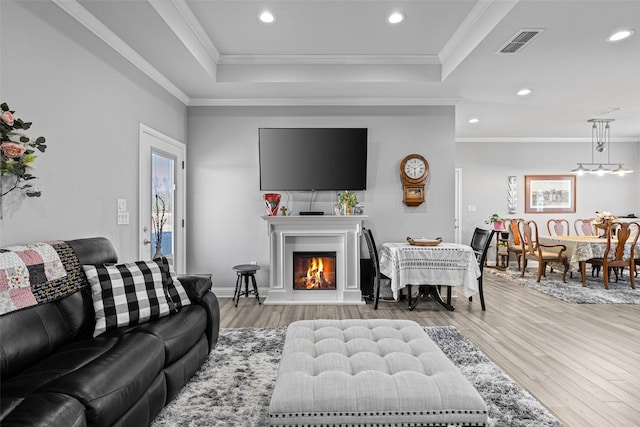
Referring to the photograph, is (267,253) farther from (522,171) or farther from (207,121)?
(522,171)

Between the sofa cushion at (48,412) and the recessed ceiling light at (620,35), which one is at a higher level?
the recessed ceiling light at (620,35)

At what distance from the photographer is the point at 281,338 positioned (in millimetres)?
3285

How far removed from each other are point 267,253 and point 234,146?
58.2 inches

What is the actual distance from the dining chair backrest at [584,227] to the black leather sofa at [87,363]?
7882 mm

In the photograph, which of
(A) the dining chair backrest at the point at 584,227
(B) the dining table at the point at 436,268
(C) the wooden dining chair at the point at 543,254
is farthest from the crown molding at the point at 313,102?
(A) the dining chair backrest at the point at 584,227

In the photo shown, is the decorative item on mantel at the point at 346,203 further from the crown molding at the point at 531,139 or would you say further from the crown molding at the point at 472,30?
the crown molding at the point at 531,139

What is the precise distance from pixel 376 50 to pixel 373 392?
136 inches

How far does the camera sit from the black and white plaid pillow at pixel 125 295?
213 cm

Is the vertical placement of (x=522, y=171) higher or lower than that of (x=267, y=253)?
higher

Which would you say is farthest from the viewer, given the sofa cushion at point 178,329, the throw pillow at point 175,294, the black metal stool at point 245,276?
the black metal stool at point 245,276

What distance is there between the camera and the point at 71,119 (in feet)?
8.59

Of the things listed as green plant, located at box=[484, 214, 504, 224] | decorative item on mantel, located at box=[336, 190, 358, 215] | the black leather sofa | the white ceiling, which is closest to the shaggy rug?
the black leather sofa

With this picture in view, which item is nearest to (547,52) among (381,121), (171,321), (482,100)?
(482,100)

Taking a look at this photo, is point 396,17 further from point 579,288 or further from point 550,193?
point 550,193
